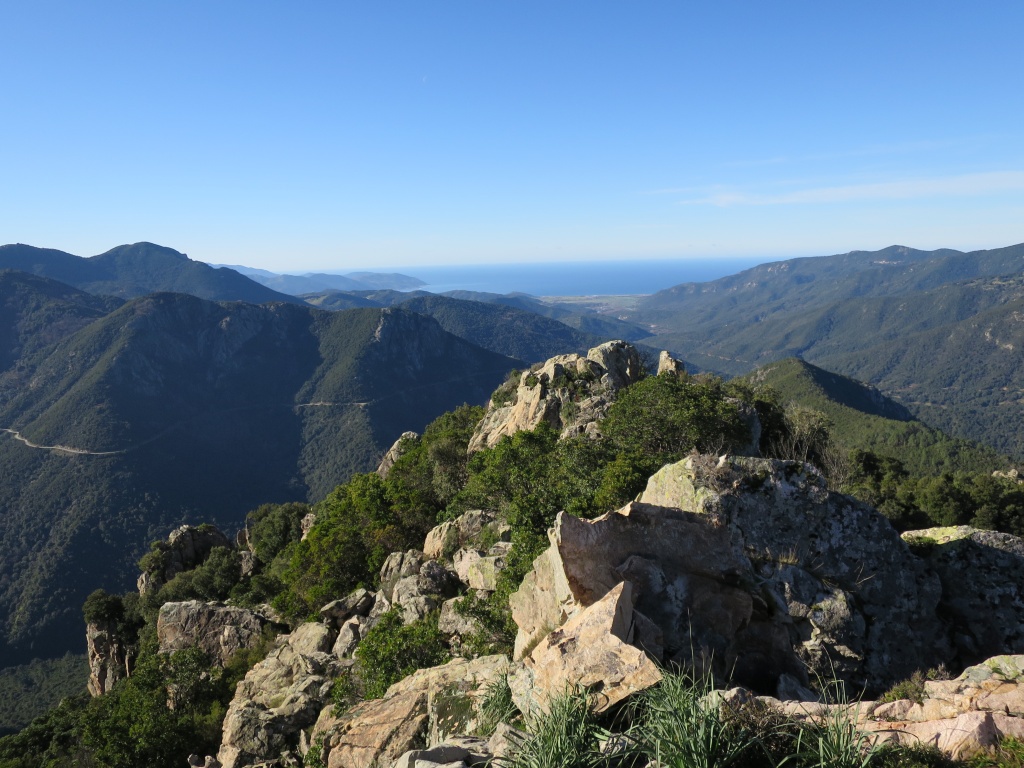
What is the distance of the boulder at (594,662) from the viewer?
7.85 metres

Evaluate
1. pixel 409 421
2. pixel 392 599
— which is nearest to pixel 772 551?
pixel 392 599

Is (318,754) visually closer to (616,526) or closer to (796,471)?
(616,526)

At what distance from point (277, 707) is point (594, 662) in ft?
44.1

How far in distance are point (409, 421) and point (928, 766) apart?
589 ft

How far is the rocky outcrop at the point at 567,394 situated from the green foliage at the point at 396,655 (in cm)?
2040

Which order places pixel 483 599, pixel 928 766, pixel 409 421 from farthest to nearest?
pixel 409 421
pixel 483 599
pixel 928 766

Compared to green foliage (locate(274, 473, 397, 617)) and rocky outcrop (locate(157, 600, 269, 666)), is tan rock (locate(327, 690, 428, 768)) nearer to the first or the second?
green foliage (locate(274, 473, 397, 617))

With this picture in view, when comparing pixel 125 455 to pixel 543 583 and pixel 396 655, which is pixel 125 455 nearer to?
pixel 396 655

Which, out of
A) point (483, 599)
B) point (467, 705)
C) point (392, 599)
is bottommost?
point (392, 599)

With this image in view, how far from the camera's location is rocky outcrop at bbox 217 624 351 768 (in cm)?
1530

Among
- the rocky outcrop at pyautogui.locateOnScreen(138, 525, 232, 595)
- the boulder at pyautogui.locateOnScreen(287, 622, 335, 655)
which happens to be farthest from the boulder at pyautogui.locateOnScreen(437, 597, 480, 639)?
the rocky outcrop at pyautogui.locateOnScreen(138, 525, 232, 595)

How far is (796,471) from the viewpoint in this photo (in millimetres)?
15531

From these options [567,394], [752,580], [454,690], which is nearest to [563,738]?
[454,690]

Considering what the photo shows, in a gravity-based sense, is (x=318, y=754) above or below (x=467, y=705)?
below
